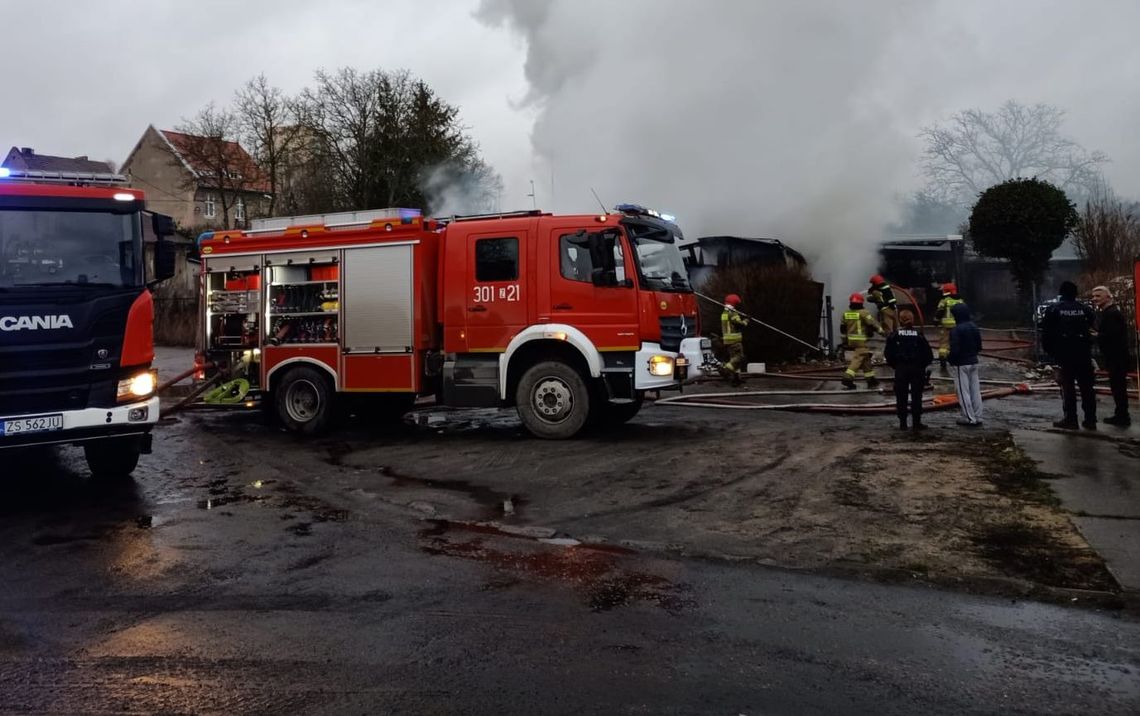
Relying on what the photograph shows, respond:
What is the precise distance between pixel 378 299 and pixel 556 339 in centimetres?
226

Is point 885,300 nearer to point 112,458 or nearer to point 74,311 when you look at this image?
point 112,458

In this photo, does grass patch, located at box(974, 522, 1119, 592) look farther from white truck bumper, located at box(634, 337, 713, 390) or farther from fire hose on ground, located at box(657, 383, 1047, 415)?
fire hose on ground, located at box(657, 383, 1047, 415)

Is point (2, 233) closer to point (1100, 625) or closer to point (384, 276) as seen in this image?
point (384, 276)

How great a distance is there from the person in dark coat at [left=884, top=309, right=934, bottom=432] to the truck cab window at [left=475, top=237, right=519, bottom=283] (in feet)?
14.1

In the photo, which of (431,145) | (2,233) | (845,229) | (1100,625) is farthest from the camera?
(431,145)

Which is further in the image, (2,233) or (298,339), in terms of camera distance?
(298,339)

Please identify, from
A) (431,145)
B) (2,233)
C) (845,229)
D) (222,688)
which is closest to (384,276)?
(2,233)

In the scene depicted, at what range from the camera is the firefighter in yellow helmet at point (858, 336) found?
12445 millimetres

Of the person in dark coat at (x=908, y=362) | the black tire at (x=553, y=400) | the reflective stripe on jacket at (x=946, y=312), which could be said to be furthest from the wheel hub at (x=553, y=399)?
the reflective stripe on jacket at (x=946, y=312)

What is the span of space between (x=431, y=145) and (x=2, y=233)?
2018 cm

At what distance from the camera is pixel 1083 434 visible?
8617mm

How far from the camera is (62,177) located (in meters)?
7.38

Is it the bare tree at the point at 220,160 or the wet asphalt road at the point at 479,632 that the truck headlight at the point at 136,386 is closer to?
the wet asphalt road at the point at 479,632

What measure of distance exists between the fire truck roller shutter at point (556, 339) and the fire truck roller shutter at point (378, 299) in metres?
1.19
